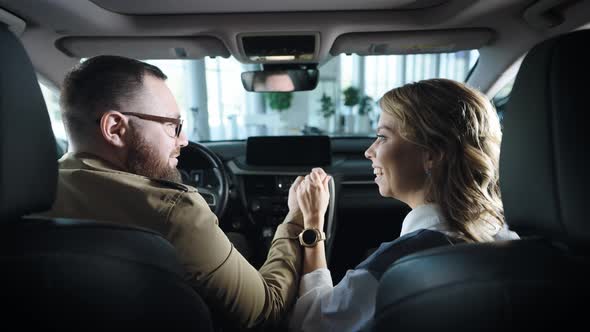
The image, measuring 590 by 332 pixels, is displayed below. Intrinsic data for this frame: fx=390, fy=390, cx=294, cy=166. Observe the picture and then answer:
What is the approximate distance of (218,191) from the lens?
9.53ft

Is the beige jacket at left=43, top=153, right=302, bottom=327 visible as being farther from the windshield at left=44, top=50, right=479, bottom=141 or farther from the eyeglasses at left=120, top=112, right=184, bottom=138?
the windshield at left=44, top=50, right=479, bottom=141

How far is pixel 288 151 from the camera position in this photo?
10.2 ft

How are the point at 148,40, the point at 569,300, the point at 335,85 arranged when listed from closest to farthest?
the point at 569,300, the point at 148,40, the point at 335,85

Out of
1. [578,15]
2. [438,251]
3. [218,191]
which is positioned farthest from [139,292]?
[578,15]

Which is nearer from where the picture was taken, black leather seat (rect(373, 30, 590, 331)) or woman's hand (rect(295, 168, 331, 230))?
black leather seat (rect(373, 30, 590, 331))

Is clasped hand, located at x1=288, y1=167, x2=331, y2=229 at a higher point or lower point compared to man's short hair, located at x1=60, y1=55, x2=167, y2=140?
lower

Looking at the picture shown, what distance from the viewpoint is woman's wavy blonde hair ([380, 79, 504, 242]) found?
131 cm

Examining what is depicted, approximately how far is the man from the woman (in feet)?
0.67

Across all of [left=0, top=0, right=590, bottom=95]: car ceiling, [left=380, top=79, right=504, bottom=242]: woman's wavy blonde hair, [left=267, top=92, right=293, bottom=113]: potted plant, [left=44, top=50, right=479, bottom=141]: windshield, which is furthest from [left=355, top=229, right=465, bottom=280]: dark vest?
[left=267, top=92, right=293, bottom=113]: potted plant

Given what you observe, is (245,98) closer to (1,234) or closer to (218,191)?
(218,191)

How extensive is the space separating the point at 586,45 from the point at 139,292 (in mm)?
1032

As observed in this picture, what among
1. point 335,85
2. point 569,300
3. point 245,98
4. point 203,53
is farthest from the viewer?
point 335,85

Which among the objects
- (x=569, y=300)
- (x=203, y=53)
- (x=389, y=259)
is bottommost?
(x=389, y=259)

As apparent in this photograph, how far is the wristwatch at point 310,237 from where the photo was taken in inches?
68.9
